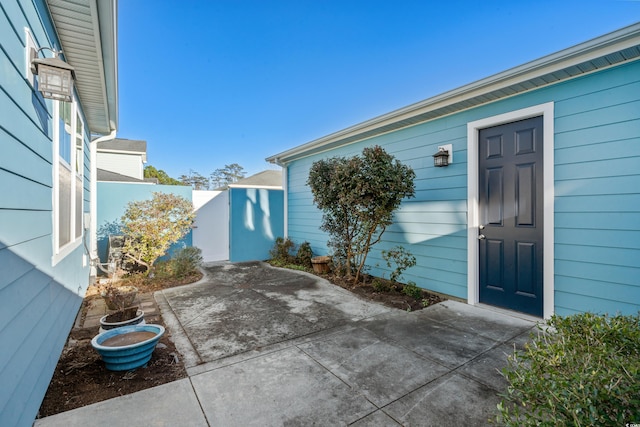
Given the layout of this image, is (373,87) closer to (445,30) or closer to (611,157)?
(445,30)

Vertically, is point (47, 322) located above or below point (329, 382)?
above

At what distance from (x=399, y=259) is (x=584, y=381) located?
3.81 m

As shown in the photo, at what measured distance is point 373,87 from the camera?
771 centimetres

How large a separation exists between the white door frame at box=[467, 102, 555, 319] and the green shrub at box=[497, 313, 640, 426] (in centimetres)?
203

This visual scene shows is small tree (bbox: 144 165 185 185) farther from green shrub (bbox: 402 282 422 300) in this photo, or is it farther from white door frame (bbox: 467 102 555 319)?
white door frame (bbox: 467 102 555 319)

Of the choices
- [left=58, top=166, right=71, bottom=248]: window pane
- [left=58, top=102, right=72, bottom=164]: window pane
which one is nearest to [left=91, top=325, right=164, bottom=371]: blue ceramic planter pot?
[left=58, top=166, right=71, bottom=248]: window pane

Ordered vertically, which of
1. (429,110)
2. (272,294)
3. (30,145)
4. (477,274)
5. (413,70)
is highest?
(413,70)

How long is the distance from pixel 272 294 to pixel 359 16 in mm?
5642

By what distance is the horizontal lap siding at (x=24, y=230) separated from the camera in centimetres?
142

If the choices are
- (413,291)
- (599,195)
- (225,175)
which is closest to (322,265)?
(413,291)

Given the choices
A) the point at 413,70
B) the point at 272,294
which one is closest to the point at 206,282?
the point at 272,294

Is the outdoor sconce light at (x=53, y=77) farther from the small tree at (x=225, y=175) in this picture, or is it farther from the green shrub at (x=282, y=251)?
the small tree at (x=225, y=175)

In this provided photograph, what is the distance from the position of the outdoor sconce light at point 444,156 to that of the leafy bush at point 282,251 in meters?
4.33

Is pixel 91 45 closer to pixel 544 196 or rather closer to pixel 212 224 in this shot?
pixel 212 224
